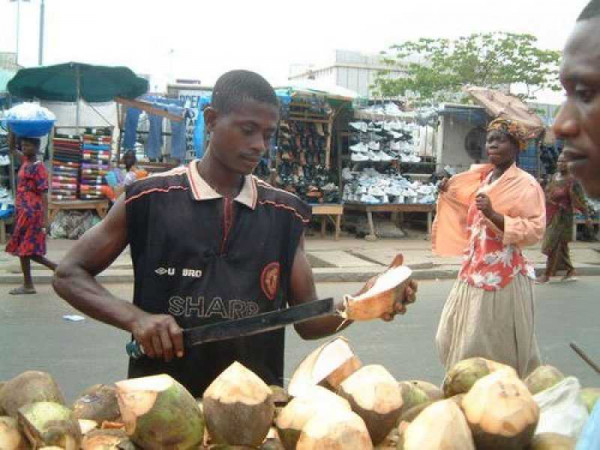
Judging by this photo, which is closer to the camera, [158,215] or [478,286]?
[158,215]

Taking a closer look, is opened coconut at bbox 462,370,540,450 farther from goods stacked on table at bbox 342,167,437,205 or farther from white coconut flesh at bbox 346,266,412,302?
goods stacked on table at bbox 342,167,437,205

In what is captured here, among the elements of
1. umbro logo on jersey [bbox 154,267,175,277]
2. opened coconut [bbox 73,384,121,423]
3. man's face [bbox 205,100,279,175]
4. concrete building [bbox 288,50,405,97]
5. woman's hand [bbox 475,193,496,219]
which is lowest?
opened coconut [bbox 73,384,121,423]

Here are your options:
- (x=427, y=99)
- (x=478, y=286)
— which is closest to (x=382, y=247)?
(x=478, y=286)

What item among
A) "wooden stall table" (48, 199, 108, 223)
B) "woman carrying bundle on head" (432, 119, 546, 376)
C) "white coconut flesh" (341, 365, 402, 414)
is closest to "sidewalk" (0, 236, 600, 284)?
"wooden stall table" (48, 199, 108, 223)

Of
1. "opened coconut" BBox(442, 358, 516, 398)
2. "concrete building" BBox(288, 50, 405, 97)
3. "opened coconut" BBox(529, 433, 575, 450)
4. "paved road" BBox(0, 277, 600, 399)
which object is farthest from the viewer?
"concrete building" BBox(288, 50, 405, 97)

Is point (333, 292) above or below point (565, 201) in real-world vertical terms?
below

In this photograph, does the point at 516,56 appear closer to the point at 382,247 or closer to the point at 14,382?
the point at 382,247

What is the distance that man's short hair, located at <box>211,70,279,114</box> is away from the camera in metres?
2.25

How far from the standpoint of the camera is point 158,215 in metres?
2.21

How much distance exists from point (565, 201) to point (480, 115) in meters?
5.51

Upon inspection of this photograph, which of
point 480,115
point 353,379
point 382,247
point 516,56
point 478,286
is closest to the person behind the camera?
point 353,379

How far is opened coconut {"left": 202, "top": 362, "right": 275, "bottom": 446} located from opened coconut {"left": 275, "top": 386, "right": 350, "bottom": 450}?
4 cm

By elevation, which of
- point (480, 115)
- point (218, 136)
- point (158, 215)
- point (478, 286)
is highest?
point (480, 115)

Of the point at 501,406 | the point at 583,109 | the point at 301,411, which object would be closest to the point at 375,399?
the point at 301,411
